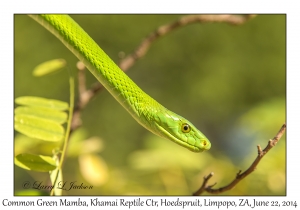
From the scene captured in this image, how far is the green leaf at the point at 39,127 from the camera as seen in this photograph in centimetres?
210

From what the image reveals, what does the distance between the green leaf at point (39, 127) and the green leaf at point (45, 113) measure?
38 millimetres

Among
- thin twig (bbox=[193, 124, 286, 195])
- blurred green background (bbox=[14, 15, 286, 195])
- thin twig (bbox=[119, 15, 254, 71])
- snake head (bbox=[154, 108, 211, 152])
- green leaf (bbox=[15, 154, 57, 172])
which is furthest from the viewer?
blurred green background (bbox=[14, 15, 286, 195])

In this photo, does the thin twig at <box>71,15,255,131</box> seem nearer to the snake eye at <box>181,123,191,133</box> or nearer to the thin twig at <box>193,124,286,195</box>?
the snake eye at <box>181,123,191,133</box>

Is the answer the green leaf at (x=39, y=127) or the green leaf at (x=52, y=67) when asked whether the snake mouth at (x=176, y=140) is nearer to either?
the green leaf at (x=52, y=67)

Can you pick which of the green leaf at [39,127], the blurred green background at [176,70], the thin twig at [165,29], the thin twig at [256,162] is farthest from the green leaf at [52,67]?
the blurred green background at [176,70]

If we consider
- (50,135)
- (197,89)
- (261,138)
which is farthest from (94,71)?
(197,89)

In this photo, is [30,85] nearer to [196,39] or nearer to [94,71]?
[196,39]

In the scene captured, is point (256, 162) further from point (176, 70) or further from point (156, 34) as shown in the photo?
point (176, 70)

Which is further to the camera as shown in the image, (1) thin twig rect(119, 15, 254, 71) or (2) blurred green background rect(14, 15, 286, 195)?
(2) blurred green background rect(14, 15, 286, 195)

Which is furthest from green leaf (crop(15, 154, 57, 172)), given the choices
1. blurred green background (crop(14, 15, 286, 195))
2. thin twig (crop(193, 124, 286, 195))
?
blurred green background (crop(14, 15, 286, 195))

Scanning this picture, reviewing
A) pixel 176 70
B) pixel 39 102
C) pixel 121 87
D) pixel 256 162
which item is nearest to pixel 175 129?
pixel 121 87

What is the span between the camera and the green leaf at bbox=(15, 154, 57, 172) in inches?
74.5

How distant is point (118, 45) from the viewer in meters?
11.2

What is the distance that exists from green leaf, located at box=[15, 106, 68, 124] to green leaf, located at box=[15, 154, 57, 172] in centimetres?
30
